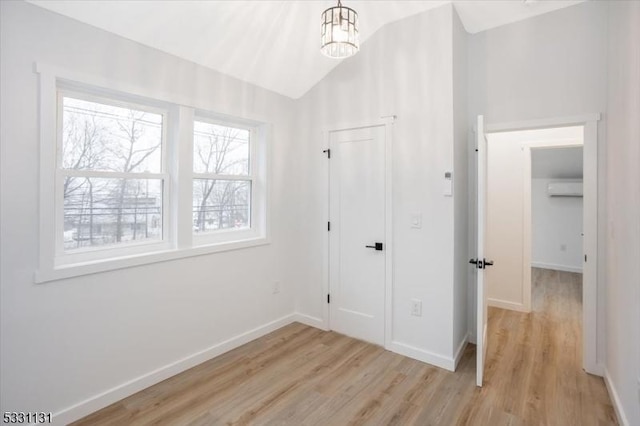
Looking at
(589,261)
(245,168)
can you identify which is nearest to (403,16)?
(245,168)

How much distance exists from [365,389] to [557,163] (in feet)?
19.0

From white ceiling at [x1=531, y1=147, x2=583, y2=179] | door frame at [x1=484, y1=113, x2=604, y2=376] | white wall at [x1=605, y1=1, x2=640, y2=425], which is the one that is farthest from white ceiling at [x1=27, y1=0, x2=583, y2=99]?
white ceiling at [x1=531, y1=147, x2=583, y2=179]

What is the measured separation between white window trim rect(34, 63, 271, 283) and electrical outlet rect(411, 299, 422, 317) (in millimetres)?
1604

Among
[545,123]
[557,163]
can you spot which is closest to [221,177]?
[545,123]

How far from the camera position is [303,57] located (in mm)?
3227

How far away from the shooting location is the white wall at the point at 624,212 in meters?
1.82

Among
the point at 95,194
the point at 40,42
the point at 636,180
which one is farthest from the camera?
the point at 95,194

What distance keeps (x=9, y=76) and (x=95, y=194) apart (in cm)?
82

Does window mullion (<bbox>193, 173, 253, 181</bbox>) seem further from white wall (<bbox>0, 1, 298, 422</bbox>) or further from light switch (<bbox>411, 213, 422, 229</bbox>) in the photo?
light switch (<bbox>411, 213, 422, 229</bbox>)

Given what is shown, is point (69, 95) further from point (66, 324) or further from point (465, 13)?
point (465, 13)

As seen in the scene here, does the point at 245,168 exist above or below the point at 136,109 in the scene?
below

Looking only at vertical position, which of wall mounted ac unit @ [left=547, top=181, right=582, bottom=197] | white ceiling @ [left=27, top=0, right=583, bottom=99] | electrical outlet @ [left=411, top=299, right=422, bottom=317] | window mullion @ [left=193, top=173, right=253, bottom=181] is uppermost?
white ceiling @ [left=27, top=0, right=583, bottom=99]

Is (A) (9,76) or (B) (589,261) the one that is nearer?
(A) (9,76)

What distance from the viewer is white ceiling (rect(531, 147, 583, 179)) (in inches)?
222
